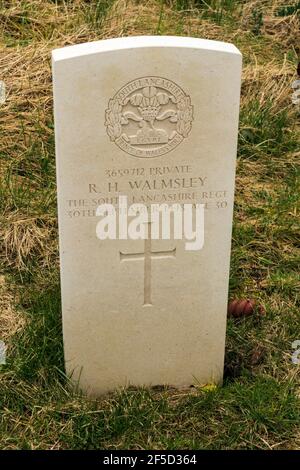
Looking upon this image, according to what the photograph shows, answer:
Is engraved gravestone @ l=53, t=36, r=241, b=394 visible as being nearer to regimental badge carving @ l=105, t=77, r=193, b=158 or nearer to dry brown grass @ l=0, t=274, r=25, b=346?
regimental badge carving @ l=105, t=77, r=193, b=158

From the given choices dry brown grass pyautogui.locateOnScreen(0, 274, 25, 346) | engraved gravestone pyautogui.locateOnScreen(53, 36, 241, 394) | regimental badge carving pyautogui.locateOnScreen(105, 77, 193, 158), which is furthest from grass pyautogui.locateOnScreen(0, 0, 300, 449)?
regimental badge carving pyautogui.locateOnScreen(105, 77, 193, 158)

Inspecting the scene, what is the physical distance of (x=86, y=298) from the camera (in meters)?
3.16

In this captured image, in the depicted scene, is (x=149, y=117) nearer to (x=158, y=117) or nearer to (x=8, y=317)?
(x=158, y=117)

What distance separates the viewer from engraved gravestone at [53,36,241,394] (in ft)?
9.09

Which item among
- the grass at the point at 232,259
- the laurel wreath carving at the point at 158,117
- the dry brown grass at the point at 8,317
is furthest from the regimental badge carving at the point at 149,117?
the dry brown grass at the point at 8,317

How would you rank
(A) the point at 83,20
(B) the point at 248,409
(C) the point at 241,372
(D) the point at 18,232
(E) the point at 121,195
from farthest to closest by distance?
(A) the point at 83,20, (D) the point at 18,232, (C) the point at 241,372, (B) the point at 248,409, (E) the point at 121,195

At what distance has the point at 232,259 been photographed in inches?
161

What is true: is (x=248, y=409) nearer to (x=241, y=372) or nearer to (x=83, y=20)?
(x=241, y=372)

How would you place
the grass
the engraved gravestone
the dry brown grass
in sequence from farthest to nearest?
the dry brown grass < the grass < the engraved gravestone

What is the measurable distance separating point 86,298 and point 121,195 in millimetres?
466

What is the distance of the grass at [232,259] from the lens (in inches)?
124

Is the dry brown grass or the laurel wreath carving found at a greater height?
the laurel wreath carving

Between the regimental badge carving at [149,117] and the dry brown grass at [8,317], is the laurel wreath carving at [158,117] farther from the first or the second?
the dry brown grass at [8,317]

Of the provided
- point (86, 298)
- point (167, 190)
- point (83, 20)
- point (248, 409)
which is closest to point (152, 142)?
point (167, 190)
